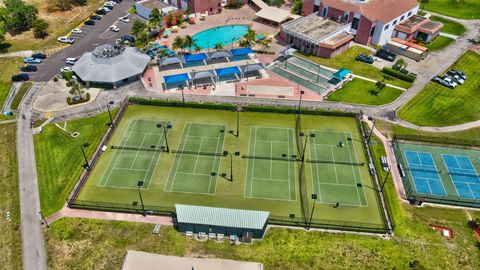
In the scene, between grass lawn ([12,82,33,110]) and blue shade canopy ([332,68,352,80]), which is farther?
blue shade canopy ([332,68,352,80])

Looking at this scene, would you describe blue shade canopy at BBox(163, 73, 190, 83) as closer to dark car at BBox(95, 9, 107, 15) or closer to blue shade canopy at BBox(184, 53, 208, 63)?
blue shade canopy at BBox(184, 53, 208, 63)

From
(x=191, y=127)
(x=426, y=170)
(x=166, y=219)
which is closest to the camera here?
(x=166, y=219)

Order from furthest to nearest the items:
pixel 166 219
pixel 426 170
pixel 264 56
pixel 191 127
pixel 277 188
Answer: pixel 264 56, pixel 191 127, pixel 426 170, pixel 277 188, pixel 166 219

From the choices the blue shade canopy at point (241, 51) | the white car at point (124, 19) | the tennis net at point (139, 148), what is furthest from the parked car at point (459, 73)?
the white car at point (124, 19)

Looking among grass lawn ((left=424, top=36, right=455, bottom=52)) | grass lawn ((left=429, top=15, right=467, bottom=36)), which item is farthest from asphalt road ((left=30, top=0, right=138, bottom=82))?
grass lawn ((left=429, top=15, right=467, bottom=36))

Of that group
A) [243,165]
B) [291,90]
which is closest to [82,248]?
[243,165]

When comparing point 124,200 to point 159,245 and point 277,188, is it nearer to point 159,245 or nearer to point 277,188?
point 159,245

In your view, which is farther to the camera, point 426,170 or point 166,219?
point 426,170
